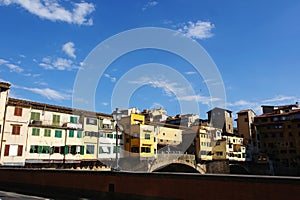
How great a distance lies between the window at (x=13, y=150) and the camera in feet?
111

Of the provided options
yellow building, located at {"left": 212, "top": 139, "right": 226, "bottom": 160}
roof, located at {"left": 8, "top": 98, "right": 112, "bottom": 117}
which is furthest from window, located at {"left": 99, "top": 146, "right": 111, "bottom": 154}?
yellow building, located at {"left": 212, "top": 139, "right": 226, "bottom": 160}

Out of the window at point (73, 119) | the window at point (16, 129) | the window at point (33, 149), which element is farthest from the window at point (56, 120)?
the window at point (16, 129)

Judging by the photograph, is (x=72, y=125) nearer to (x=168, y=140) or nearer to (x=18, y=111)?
(x=18, y=111)

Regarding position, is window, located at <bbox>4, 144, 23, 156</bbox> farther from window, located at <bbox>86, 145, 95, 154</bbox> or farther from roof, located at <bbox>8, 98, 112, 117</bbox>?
window, located at <bbox>86, 145, 95, 154</bbox>

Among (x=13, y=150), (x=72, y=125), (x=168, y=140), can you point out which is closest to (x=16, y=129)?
(x=13, y=150)

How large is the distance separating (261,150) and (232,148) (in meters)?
10.5

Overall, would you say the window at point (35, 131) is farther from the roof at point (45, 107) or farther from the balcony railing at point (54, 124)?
the roof at point (45, 107)

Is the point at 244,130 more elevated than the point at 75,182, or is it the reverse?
the point at 244,130

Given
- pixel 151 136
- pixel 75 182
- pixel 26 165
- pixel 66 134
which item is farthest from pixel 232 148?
pixel 75 182

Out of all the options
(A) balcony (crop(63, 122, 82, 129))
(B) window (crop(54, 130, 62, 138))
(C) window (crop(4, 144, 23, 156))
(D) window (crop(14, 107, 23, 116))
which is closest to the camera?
(C) window (crop(4, 144, 23, 156))

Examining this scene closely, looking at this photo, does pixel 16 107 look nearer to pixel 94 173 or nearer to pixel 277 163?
pixel 94 173

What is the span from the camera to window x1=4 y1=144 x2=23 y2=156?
33700mm

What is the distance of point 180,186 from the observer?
13.0m

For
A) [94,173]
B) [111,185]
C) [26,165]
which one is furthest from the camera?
[26,165]
